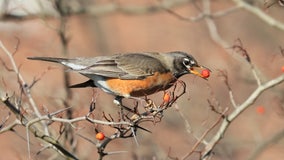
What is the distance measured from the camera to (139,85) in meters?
5.71

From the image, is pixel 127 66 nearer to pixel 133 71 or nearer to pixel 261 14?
pixel 133 71

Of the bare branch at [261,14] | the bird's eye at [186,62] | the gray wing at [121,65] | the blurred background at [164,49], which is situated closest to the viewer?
the gray wing at [121,65]

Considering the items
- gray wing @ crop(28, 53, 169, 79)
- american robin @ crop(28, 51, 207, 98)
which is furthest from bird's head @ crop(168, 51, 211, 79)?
gray wing @ crop(28, 53, 169, 79)

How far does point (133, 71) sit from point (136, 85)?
21 centimetres

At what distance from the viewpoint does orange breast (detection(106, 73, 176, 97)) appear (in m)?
5.67

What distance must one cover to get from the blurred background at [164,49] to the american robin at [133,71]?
337 millimetres

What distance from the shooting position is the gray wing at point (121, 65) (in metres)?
5.78

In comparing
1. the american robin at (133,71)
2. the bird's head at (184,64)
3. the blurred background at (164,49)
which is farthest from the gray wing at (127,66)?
the blurred background at (164,49)

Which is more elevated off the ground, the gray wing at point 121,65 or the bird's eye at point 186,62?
the gray wing at point 121,65

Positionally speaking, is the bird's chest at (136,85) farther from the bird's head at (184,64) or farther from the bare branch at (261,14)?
the bare branch at (261,14)

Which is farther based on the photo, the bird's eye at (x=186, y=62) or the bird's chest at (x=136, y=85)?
the bird's eye at (x=186, y=62)

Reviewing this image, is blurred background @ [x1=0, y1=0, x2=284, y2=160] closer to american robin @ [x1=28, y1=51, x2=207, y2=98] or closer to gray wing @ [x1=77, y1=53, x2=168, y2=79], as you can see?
american robin @ [x1=28, y1=51, x2=207, y2=98]

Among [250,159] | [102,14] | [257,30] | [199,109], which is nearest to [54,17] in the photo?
[102,14]

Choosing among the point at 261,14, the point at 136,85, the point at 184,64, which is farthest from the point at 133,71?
the point at 261,14
